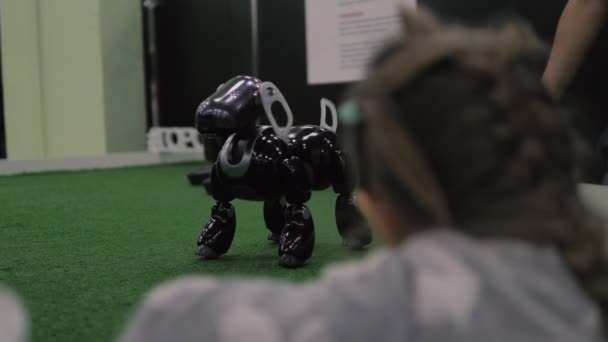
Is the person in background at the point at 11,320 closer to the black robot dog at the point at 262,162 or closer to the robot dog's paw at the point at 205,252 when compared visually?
the black robot dog at the point at 262,162

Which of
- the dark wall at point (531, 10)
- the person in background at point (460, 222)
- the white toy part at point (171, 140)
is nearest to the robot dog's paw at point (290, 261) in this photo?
the person in background at point (460, 222)

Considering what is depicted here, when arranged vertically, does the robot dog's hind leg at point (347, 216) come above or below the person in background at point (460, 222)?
below

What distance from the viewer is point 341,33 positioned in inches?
126

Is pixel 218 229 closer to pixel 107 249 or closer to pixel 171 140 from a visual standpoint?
pixel 107 249

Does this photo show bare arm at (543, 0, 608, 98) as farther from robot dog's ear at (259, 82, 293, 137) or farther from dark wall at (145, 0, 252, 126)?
dark wall at (145, 0, 252, 126)

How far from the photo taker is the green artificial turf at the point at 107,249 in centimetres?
99

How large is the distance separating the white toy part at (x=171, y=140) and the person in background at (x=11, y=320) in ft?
11.8

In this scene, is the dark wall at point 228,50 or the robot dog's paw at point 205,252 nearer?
the robot dog's paw at point 205,252

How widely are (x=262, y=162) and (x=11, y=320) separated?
0.82 meters

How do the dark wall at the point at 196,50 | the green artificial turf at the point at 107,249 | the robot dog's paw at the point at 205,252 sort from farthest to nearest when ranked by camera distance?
the dark wall at the point at 196,50 → the robot dog's paw at the point at 205,252 → the green artificial turf at the point at 107,249

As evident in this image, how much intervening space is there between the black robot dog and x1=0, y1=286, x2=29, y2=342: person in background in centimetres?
77

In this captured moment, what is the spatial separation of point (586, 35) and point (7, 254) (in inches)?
51.7

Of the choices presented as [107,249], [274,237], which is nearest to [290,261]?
[274,237]

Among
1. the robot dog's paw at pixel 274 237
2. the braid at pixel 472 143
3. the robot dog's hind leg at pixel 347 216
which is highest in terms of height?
the braid at pixel 472 143
